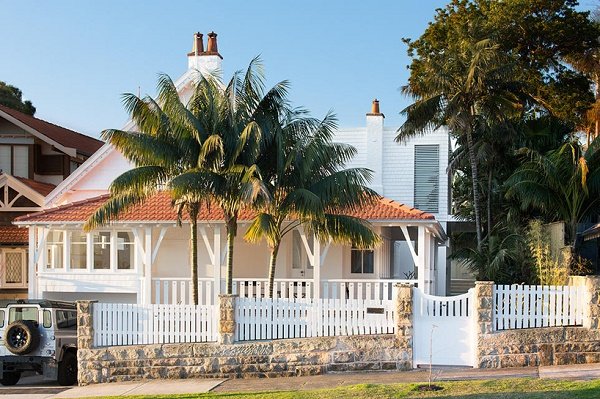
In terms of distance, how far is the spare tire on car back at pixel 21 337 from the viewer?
1762 cm

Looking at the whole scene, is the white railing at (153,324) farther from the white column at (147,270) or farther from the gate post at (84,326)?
the white column at (147,270)

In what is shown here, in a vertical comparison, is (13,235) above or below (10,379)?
above

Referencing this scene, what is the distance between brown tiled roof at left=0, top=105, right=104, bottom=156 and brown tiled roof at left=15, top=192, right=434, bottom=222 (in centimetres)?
866

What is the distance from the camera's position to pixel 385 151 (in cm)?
3052

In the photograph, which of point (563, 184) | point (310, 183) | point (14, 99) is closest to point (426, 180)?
point (563, 184)

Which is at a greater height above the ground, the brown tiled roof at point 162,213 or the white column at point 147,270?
the brown tiled roof at point 162,213

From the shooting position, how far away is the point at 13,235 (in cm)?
3030

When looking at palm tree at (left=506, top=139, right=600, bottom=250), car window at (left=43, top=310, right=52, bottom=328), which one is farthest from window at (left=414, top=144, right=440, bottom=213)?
car window at (left=43, top=310, right=52, bottom=328)

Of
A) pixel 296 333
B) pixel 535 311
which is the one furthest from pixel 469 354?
pixel 296 333

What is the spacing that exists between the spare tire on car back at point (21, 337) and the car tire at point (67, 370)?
836 millimetres

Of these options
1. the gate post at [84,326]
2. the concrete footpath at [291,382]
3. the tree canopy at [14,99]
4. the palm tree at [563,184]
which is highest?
the tree canopy at [14,99]

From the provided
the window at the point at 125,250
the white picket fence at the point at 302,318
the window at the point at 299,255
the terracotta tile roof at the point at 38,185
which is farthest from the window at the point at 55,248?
the white picket fence at the point at 302,318

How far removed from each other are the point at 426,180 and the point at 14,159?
15.8 m

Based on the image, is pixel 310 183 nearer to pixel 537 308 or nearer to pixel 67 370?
pixel 537 308
